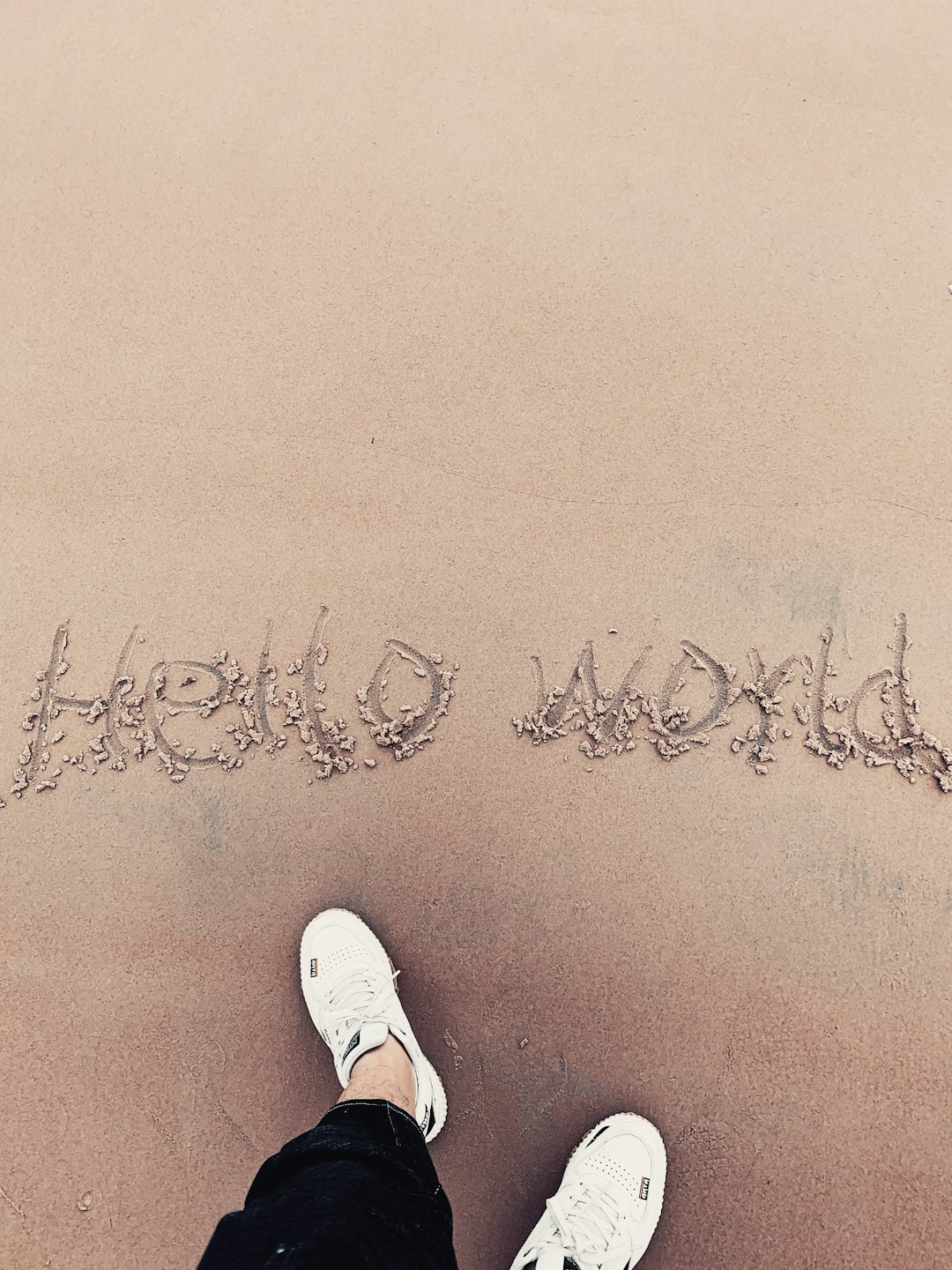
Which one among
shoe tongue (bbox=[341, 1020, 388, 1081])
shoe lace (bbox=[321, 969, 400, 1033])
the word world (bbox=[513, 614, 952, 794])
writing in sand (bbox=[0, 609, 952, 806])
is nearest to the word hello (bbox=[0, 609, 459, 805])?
writing in sand (bbox=[0, 609, 952, 806])

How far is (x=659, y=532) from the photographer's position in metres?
1.86

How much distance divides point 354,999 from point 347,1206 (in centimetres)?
50

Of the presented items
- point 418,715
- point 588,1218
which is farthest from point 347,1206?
point 418,715

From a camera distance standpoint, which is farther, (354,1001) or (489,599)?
(489,599)

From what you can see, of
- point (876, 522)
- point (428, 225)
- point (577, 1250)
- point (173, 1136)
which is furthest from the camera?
point (428, 225)

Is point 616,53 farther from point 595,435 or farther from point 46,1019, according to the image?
point 46,1019

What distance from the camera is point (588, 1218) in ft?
5.31

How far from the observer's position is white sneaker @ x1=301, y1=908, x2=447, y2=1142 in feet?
5.44

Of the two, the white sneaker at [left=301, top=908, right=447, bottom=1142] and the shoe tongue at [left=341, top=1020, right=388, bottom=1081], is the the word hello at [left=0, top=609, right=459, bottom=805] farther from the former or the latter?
the shoe tongue at [left=341, top=1020, right=388, bottom=1081]

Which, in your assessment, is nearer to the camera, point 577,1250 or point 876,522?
point 577,1250

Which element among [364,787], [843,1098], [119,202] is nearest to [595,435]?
[364,787]

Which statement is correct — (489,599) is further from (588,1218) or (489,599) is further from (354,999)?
(588,1218)

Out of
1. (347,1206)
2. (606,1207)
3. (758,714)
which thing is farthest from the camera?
(758,714)

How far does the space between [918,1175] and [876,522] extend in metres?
1.44
